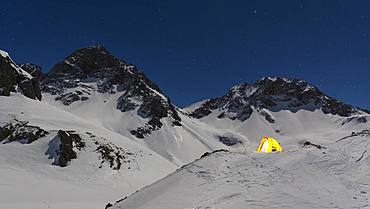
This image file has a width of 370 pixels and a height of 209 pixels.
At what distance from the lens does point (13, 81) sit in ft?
173

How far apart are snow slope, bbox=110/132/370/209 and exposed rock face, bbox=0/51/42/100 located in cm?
4257

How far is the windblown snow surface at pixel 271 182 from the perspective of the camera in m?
12.2

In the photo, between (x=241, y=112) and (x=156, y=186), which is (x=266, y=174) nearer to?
(x=156, y=186)

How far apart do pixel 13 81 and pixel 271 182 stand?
4921cm

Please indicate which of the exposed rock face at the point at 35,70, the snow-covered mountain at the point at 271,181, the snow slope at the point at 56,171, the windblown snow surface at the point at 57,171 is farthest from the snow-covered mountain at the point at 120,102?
the snow-covered mountain at the point at 271,181

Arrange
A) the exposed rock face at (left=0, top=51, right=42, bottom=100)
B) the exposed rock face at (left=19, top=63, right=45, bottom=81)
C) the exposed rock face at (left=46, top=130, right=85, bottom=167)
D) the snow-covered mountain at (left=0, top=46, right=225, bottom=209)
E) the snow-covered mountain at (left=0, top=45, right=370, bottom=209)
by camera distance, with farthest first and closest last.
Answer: the exposed rock face at (left=19, top=63, right=45, bottom=81) < the exposed rock face at (left=0, top=51, right=42, bottom=100) < the exposed rock face at (left=46, top=130, right=85, bottom=167) < the snow-covered mountain at (left=0, top=46, right=225, bottom=209) < the snow-covered mountain at (left=0, top=45, right=370, bottom=209)

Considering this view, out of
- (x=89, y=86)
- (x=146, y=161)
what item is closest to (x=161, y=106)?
(x=89, y=86)

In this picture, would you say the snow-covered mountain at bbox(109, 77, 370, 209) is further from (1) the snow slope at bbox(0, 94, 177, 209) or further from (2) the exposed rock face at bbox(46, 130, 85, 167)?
(2) the exposed rock face at bbox(46, 130, 85, 167)

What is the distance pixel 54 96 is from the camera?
400 ft

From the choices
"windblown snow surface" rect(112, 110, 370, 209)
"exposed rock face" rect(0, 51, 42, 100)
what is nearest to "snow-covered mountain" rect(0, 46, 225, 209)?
"exposed rock face" rect(0, 51, 42, 100)

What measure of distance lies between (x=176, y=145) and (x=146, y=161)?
158 ft

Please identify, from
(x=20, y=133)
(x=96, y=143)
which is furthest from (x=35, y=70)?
(x=20, y=133)

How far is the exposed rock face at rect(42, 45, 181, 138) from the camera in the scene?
114m

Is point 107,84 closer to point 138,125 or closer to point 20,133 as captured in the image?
point 138,125
